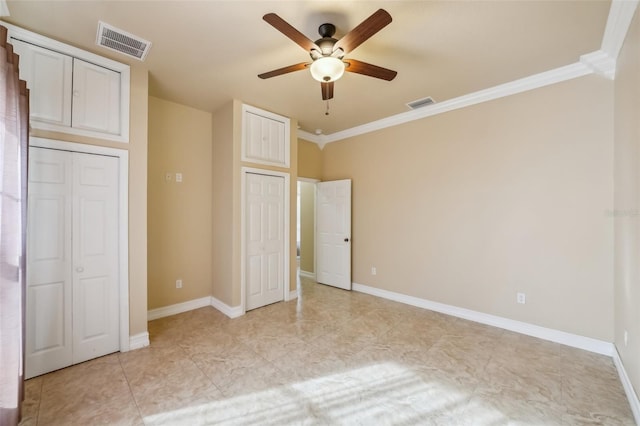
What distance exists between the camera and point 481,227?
11.7ft

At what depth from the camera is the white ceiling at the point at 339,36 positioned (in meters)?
2.07

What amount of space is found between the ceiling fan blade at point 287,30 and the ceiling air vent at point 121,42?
1.46 metres

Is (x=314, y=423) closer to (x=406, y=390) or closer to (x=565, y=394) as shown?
(x=406, y=390)

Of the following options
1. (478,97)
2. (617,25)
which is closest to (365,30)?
(617,25)

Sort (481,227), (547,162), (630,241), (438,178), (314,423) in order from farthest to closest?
(438,178) → (481,227) → (547,162) → (630,241) → (314,423)

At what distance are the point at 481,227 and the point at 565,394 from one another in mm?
1886

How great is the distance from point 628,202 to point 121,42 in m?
4.55

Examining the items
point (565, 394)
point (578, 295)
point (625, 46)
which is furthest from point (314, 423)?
point (625, 46)

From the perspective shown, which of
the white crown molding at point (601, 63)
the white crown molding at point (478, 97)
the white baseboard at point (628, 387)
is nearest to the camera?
the white baseboard at point (628, 387)

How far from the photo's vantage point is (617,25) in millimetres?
2221

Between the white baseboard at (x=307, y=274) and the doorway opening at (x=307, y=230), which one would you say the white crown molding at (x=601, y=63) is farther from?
the white baseboard at (x=307, y=274)

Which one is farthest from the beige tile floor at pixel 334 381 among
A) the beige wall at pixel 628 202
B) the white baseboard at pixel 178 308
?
the beige wall at pixel 628 202

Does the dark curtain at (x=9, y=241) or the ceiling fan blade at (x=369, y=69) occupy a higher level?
the ceiling fan blade at (x=369, y=69)

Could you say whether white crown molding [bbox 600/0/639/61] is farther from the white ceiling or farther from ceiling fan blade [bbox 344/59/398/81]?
ceiling fan blade [bbox 344/59/398/81]
